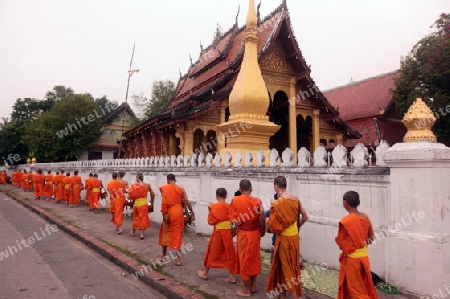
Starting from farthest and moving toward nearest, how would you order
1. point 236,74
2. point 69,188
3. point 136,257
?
1. point 69,188
2. point 236,74
3. point 136,257

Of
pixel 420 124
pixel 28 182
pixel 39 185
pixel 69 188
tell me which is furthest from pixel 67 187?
pixel 420 124

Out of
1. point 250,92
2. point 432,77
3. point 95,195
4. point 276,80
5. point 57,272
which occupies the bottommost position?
point 57,272

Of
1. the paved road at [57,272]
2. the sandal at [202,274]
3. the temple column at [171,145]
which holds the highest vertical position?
the temple column at [171,145]

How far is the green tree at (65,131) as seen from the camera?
2703 cm

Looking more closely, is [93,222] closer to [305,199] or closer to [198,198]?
[198,198]

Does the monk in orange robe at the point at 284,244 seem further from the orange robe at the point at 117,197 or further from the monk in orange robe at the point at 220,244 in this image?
the orange robe at the point at 117,197

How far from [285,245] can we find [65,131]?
26.9 m

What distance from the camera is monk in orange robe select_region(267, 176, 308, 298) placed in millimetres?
3914

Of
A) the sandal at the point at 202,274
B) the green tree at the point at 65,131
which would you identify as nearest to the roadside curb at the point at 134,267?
the sandal at the point at 202,274

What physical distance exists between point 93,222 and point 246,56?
246 inches

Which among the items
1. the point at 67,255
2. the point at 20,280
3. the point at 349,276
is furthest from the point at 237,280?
the point at 67,255

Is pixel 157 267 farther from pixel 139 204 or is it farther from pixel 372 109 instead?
pixel 372 109

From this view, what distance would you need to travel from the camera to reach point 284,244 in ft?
13.0

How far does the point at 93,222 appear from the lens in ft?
32.8
